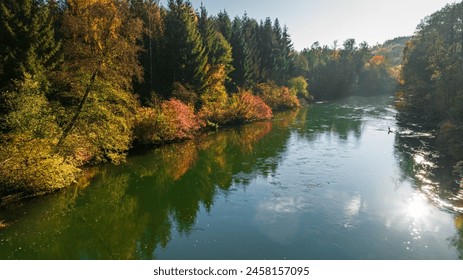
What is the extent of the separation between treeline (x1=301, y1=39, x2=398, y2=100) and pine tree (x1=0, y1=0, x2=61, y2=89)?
3162 inches

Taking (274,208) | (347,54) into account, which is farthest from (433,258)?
(347,54)

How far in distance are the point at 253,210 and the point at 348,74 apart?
9238 centimetres

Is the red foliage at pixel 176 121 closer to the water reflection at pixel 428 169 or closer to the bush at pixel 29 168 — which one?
the bush at pixel 29 168

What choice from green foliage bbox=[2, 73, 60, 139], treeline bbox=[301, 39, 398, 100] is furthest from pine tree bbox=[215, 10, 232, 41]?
green foliage bbox=[2, 73, 60, 139]

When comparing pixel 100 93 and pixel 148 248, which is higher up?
pixel 100 93

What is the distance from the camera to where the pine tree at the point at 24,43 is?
22.3 m

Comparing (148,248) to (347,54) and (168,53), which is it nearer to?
(168,53)

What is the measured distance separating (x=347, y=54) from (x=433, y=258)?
335 ft

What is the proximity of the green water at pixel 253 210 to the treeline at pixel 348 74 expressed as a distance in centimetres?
6867

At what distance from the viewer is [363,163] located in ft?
92.1

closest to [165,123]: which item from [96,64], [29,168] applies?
[96,64]

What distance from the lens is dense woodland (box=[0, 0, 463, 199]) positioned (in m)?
20.2

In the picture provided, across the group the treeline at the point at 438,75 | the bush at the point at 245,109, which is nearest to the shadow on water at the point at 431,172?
the treeline at the point at 438,75

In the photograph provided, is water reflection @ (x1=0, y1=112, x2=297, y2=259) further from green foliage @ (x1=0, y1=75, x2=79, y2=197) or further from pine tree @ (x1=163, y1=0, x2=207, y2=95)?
pine tree @ (x1=163, y1=0, x2=207, y2=95)
